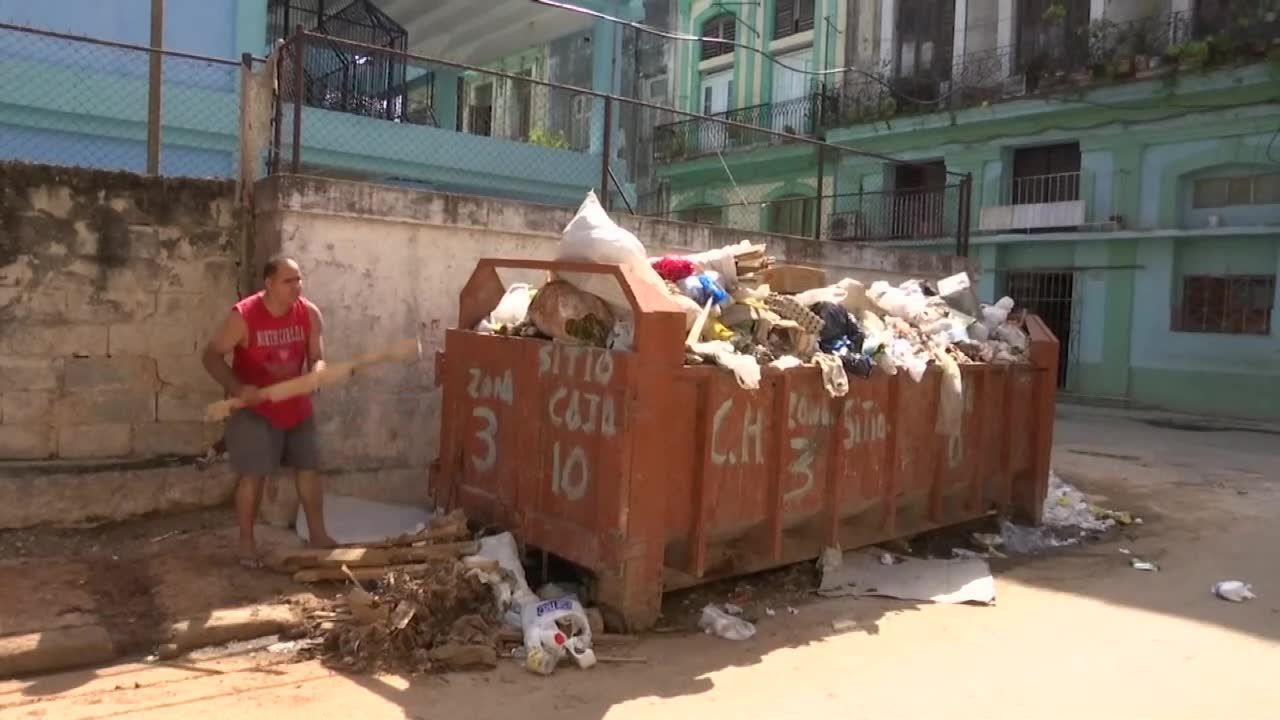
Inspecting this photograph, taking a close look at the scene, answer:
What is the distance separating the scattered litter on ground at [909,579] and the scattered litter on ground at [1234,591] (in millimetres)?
1204

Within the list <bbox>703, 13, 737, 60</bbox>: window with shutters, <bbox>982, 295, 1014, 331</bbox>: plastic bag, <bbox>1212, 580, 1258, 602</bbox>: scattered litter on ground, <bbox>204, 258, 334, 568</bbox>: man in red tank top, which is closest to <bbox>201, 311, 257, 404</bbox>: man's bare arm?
<bbox>204, 258, 334, 568</bbox>: man in red tank top

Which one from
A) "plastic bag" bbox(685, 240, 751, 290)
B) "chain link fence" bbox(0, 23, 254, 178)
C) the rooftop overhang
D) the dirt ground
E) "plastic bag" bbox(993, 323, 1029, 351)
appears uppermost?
the rooftop overhang

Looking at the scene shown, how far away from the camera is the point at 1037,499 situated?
22.3 ft

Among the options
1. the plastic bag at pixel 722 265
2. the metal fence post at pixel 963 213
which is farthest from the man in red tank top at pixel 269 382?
the metal fence post at pixel 963 213

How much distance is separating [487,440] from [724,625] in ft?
5.23

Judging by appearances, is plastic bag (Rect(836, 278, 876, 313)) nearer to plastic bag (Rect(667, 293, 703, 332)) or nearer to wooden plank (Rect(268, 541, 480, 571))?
plastic bag (Rect(667, 293, 703, 332))

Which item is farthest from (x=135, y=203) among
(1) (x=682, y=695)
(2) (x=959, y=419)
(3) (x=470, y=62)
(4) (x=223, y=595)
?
(3) (x=470, y=62)

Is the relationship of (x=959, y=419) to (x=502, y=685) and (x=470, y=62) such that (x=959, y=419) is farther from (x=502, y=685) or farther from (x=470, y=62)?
(x=470, y=62)

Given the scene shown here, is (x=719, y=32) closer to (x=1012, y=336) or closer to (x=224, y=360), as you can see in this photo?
(x=1012, y=336)

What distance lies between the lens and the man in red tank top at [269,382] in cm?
471

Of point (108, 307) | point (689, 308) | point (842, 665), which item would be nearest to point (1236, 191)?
point (689, 308)

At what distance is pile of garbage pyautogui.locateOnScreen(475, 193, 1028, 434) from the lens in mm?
4656

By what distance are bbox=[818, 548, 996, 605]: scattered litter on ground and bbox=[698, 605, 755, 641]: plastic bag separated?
0.80 m

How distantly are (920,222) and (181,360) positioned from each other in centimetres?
1606
